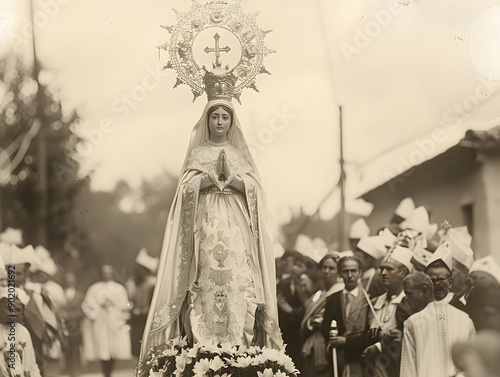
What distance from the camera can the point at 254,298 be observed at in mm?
7520

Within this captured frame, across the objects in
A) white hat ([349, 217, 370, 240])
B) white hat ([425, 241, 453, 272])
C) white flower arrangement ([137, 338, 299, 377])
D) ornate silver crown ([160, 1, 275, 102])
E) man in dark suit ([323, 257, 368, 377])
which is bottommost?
white flower arrangement ([137, 338, 299, 377])

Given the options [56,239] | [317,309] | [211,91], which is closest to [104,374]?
[56,239]

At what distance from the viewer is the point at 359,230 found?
8.43m

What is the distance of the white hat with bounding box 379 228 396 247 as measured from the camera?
841cm

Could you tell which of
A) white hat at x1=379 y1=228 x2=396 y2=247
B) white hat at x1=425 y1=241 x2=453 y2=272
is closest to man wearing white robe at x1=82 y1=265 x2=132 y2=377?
white hat at x1=379 y1=228 x2=396 y2=247

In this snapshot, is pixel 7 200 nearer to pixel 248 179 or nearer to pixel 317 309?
pixel 248 179

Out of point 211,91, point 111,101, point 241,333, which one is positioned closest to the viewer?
point 241,333

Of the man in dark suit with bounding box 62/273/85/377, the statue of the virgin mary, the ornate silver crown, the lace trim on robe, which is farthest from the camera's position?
the man in dark suit with bounding box 62/273/85/377

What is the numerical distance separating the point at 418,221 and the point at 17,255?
3.21 m

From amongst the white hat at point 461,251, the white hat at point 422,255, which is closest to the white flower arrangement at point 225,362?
the white hat at point 422,255

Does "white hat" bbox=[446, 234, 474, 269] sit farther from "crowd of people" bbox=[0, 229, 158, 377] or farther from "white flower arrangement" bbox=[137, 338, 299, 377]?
"crowd of people" bbox=[0, 229, 158, 377]

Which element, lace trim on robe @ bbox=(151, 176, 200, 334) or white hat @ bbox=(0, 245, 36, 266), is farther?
white hat @ bbox=(0, 245, 36, 266)

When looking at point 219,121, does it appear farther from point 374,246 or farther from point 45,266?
point 45,266

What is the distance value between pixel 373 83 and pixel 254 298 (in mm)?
2187
